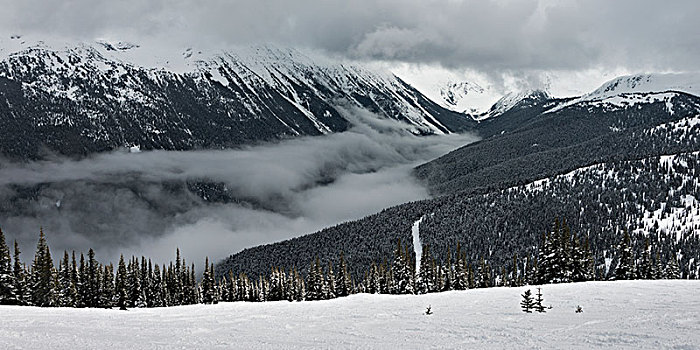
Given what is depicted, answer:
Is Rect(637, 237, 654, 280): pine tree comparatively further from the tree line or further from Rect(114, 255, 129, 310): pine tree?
Rect(114, 255, 129, 310): pine tree

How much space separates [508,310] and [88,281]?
291 ft

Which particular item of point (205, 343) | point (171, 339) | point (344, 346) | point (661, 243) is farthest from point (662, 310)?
point (661, 243)

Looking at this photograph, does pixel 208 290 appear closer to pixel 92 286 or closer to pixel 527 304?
pixel 92 286

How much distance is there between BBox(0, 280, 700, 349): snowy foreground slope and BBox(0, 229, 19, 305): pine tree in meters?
47.3

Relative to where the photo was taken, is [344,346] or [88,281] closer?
[344,346]

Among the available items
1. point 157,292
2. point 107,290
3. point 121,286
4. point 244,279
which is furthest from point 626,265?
point 157,292

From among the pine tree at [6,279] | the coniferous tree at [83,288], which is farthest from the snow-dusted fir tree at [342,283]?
the pine tree at [6,279]

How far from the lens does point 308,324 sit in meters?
27.0

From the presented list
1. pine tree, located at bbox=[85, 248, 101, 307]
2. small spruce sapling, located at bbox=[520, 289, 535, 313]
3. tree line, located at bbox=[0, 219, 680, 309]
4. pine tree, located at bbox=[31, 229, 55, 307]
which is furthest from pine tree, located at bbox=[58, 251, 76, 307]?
small spruce sapling, located at bbox=[520, 289, 535, 313]

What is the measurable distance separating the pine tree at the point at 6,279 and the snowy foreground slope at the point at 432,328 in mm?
47297

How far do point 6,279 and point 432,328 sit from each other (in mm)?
68933

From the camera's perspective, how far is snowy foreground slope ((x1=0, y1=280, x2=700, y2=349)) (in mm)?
19000

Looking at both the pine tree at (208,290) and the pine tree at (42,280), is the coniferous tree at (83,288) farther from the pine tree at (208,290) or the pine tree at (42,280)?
the pine tree at (208,290)

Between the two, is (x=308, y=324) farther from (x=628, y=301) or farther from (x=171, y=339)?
(x=628, y=301)
